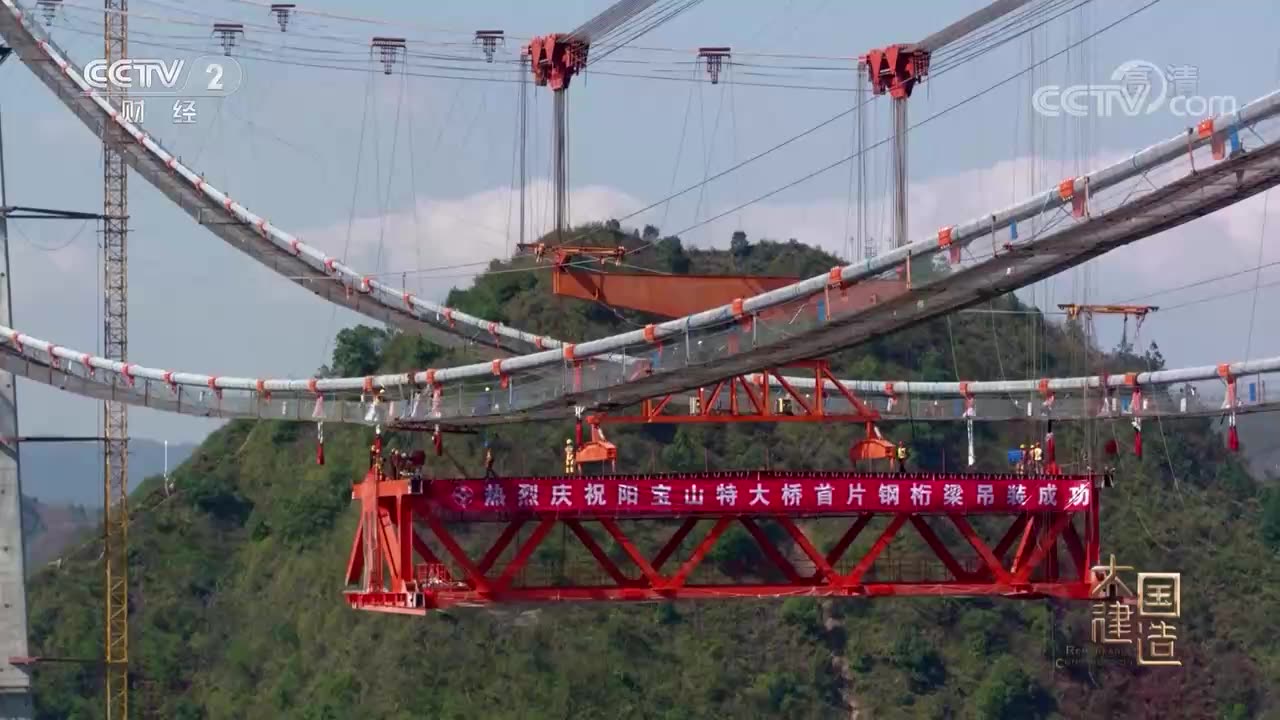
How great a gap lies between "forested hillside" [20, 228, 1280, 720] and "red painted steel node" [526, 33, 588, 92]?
128 feet

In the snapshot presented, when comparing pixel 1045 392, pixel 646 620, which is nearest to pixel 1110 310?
pixel 1045 392

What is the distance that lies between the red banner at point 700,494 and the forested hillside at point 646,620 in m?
48.7

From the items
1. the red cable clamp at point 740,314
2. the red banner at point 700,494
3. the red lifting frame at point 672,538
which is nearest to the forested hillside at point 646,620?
the red lifting frame at point 672,538

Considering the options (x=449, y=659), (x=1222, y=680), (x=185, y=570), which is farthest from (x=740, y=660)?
(x=185, y=570)

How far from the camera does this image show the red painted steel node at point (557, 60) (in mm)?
72938

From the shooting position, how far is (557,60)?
7312cm

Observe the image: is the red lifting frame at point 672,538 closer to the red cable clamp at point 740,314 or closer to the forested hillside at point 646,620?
the red cable clamp at point 740,314

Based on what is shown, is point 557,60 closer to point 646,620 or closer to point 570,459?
point 570,459

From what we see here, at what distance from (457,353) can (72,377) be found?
5606 cm

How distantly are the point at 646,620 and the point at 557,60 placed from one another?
182 feet

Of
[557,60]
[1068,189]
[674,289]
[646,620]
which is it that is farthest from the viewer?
[646,620]

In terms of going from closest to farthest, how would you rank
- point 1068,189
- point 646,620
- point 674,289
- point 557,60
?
point 1068,189 → point 674,289 → point 557,60 → point 646,620

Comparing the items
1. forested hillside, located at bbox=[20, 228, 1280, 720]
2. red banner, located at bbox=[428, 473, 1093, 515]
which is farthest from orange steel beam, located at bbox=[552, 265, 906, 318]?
forested hillside, located at bbox=[20, 228, 1280, 720]

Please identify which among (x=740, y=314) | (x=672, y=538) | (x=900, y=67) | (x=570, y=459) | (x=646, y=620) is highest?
(x=900, y=67)
